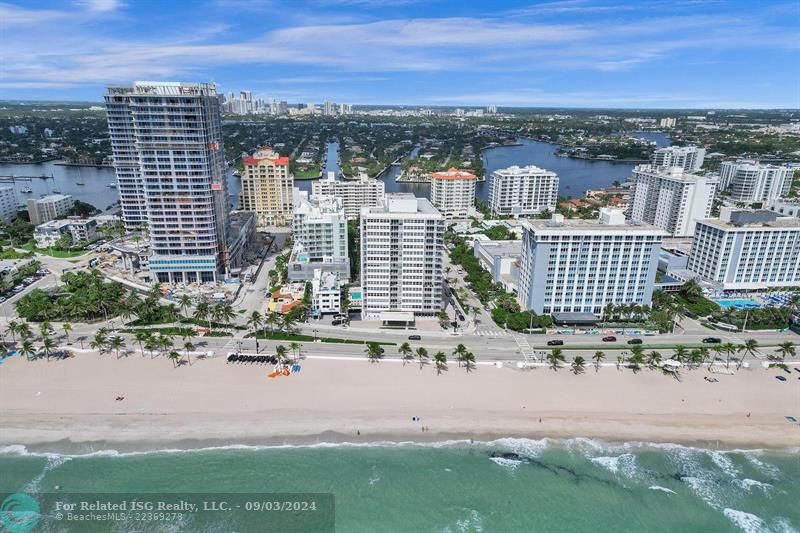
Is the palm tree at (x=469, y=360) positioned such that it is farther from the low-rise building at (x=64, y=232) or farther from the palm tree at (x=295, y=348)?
the low-rise building at (x=64, y=232)

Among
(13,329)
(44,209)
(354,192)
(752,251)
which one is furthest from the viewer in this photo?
(354,192)

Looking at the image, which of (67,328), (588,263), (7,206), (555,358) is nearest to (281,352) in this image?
(67,328)

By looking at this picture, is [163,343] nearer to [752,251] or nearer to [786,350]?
[786,350]

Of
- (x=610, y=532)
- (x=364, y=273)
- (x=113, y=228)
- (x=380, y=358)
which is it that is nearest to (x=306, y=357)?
(x=380, y=358)

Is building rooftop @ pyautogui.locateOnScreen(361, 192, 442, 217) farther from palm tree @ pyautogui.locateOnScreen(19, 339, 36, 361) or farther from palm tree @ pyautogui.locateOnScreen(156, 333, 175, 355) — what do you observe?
palm tree @ pyautogui.locateOnScreen(19, 339, 36, 361)

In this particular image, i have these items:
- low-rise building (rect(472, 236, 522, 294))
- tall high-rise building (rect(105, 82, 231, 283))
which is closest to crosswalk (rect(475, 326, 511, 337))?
low-rise building (rect(472, 236, 522, 294))
